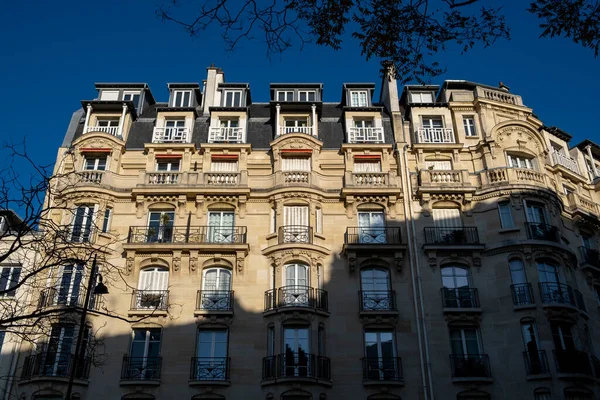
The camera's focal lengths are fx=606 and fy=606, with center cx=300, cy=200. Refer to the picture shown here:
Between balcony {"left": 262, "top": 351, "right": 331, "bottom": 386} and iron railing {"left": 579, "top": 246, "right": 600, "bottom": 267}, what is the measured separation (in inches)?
529

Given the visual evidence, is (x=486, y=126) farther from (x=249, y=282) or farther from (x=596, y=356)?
(x=249, y=282)

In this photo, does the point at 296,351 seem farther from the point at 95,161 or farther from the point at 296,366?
the point at 95,161

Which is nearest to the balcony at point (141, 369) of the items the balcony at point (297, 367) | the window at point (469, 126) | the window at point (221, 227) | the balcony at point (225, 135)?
the balcony at point (297, 367)

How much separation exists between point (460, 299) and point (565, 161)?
11.3m

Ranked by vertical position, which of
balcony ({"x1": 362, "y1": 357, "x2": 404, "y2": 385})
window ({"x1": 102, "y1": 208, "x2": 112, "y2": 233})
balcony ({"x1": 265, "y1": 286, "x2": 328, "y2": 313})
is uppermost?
window ({"x1": 102, "y1": 208, "x2": 112, "y2": 233})

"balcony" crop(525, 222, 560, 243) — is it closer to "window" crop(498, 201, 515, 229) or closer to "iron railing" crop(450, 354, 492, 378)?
"window" crop(498, 201, 515, 229)

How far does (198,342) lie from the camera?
80.3ft

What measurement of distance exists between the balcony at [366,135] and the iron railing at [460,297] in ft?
27.5

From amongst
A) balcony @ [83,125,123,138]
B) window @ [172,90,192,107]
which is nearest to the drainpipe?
window @ [172,90,192,107]

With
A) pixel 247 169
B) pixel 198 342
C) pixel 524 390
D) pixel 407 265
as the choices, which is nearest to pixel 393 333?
pixel 407 265

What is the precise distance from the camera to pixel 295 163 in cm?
2920

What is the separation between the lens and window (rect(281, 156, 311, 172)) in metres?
29.0

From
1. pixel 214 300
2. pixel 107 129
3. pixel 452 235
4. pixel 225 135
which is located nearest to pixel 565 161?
pixel 452 235

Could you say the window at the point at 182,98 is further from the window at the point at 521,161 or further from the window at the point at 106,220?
the window at the point at 521,161
